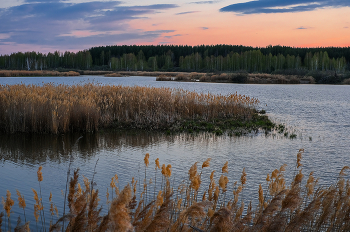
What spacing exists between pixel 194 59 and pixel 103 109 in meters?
106

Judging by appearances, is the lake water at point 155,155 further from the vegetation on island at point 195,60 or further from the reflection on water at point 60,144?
the vegetation on island at point 195,60

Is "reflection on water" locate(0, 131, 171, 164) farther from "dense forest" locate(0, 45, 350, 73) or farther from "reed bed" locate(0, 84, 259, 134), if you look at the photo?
"dense forest" locate(0, 45, 350, 73)

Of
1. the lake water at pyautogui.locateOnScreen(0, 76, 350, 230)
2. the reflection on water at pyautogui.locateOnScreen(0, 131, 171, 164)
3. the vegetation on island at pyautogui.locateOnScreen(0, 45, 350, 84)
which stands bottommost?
the lake water at pyautogui.locateOnScreen(0, 76, 350, 230)

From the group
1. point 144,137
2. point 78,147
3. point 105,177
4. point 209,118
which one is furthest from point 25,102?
point 209,118

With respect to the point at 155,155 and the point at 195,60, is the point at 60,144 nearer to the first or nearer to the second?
the point at 155,155

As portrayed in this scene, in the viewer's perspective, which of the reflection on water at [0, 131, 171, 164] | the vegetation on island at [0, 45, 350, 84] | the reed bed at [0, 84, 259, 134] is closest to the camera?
the reflection on water at [0, 131, 171, 164]

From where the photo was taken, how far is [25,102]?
13891 mm

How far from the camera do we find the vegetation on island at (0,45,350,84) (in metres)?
107

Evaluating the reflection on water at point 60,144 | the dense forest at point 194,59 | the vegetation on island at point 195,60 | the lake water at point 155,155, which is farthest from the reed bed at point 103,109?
the dense forest at point 194,59

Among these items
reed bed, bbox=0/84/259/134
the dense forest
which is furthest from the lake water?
the dense forest

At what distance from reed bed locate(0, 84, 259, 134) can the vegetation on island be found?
203ft

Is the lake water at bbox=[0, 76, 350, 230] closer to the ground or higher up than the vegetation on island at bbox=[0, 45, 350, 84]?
closer to the ground

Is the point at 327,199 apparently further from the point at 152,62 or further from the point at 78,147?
the point at 152,62

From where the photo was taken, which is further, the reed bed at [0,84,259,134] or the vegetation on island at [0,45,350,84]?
the vegetation on island at [0,45,350,84]
